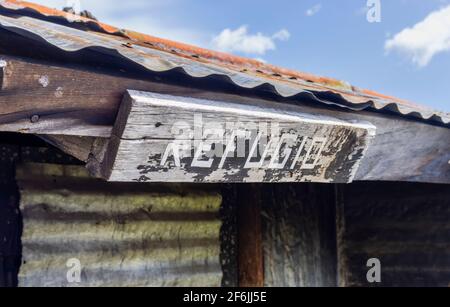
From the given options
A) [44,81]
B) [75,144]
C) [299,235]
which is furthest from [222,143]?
[299,235]

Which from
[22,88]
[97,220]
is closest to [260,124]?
[22,88]

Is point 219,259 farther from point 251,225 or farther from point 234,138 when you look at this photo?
point 234,138

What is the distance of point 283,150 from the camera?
1914 millimetres

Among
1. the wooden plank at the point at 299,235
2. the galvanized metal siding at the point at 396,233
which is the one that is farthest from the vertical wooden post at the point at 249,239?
the galvanized metal siding at the point at 396,233

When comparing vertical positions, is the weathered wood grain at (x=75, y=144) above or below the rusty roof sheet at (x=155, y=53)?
below

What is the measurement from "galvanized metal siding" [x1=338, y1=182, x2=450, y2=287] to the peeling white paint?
3.17m

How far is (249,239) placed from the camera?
143 inches

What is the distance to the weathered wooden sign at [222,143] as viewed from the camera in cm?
151

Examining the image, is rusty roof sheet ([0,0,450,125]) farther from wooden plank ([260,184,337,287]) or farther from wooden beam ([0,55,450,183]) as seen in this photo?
wooden plank ([260,184,337,287])

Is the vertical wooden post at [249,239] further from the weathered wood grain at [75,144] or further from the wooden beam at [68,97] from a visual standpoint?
the weathered wood grain at [75,144]

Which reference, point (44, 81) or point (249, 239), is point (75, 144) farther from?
point (249, 239)

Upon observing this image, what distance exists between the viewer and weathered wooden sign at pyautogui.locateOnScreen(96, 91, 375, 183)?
1.51 metres

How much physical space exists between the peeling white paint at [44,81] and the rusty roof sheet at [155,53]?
11 cm

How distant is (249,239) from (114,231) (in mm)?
1198
